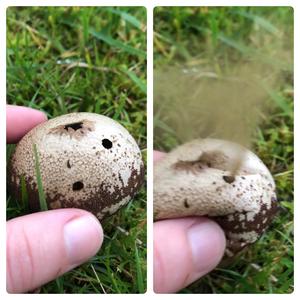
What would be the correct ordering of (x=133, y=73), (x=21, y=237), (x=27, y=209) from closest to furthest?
1. (x=21, y=237)
2. (x=27, y=209)
3. (x=133, y=73)

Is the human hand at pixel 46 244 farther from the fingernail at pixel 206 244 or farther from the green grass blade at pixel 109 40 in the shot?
the green grass blade at pixel 109 40

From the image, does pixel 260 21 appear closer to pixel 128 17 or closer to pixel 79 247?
pixel 128 17

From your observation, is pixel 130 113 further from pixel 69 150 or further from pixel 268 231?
pixel 268 231

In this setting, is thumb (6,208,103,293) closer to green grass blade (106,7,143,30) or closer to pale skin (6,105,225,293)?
pale skin (6,105,225,293)

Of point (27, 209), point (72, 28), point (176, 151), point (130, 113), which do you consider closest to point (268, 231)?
point (176, 151)

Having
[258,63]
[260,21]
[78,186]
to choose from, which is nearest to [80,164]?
[78,186]
